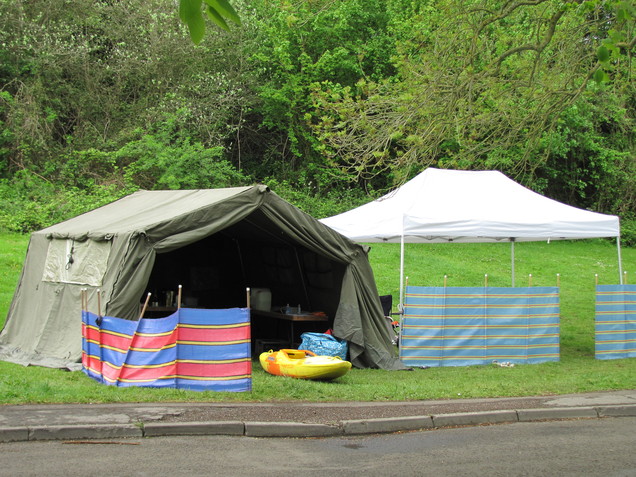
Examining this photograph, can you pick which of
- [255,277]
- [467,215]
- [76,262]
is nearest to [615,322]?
[467,215]

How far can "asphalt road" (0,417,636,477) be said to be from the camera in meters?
6.03

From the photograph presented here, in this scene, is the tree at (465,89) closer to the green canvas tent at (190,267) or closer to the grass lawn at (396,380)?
the green canvas tent at (190,267)

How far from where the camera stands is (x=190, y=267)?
14.9 meters

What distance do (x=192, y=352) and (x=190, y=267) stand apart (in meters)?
6.02

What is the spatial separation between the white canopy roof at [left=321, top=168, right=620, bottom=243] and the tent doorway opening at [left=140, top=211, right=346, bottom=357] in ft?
4.67

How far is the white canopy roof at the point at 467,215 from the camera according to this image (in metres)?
13.6

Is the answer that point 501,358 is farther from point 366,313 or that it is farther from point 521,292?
point 366,313

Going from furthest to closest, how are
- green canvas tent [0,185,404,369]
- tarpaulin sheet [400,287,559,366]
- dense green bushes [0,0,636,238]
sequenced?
dense green bushes [0,0,636,238] < tarpaulin sheet [400,287,559,366] < green canvas tent [0,185,404,369]

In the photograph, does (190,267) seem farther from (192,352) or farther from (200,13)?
(200,13)

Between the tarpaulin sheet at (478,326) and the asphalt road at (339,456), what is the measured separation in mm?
4658

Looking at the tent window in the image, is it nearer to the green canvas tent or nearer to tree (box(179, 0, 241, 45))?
the green canvas tent

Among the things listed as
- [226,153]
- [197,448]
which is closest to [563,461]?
[197,448]

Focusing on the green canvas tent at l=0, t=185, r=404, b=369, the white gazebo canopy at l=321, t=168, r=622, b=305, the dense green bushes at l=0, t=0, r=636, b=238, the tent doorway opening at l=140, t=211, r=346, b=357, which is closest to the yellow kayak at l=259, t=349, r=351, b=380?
the green canvas tent at l=0, t=185, r=404, b=369

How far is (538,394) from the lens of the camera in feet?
33.3
